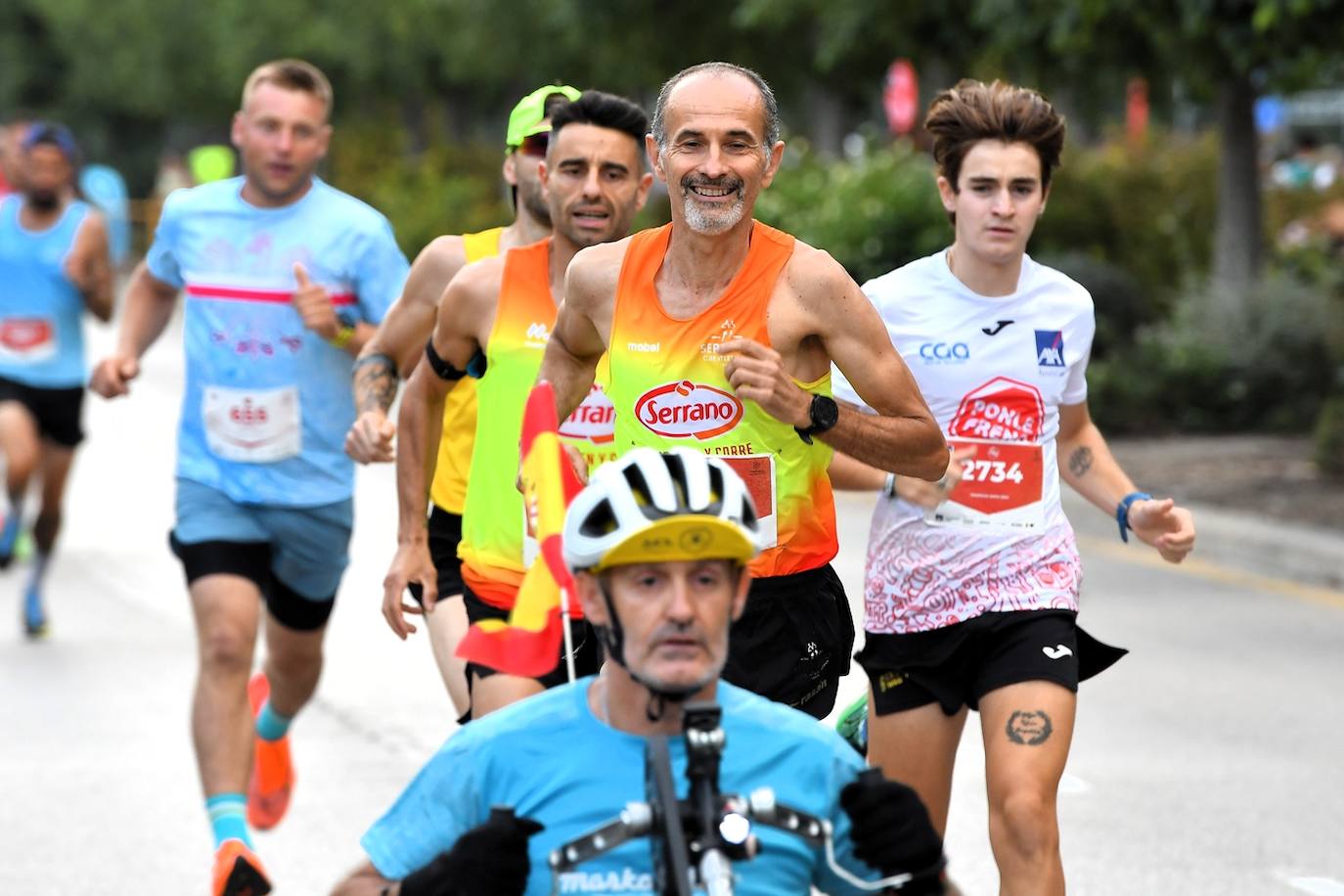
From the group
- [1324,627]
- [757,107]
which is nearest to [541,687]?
[757,107]

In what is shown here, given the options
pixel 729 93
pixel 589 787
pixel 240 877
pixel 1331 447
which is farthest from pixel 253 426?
pixel 1331 447

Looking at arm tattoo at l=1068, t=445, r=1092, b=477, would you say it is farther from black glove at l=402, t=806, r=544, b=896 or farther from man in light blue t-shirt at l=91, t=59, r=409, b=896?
black glove at l=402, t=806, r=544, b=896

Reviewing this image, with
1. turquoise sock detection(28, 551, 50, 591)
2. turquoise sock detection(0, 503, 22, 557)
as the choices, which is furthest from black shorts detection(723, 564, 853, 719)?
turquoise sock detection(0, 503, 22, 557)

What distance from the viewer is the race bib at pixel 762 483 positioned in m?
5.13

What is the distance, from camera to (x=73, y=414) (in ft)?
41.4

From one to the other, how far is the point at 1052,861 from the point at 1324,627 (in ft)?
21.6

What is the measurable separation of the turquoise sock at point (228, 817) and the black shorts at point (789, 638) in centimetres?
195

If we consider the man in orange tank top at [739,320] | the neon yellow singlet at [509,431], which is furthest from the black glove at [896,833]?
the neon yellow singlet at [509,431]

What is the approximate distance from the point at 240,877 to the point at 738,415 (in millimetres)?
2202

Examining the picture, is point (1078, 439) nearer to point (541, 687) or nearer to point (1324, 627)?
point (541, 687)

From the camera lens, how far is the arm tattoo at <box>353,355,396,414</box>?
664cm

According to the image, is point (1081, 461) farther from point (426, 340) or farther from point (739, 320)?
point (426, 340)

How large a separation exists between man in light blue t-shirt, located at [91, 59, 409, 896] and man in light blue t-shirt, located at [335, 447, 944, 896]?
3.71 m

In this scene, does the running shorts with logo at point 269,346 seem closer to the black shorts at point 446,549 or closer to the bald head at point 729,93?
the black shorts at point 446,549
